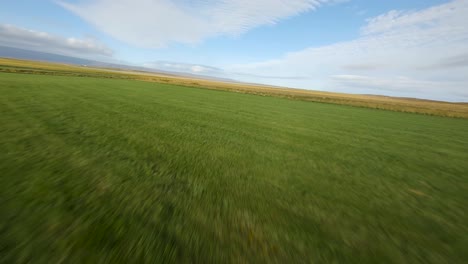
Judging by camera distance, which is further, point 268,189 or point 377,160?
point 377,160

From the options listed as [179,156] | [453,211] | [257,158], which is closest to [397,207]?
[453,211]

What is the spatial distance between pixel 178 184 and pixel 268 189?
90.5 inches

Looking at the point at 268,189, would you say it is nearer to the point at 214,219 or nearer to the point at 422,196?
the point at 214,219

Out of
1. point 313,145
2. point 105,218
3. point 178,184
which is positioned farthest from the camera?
point 313,145

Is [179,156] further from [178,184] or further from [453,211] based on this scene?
[453,211]

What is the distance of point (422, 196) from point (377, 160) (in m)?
3.68

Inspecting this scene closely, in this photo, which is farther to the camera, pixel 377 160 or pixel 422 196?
pixel 377 160

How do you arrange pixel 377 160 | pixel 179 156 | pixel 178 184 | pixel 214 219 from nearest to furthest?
pixel 214 219
pixel 178 184
pixel 179 156
pixel 377 160

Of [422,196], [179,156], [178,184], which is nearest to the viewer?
[178,184]

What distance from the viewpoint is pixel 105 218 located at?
3.56 meters

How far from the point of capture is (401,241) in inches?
156

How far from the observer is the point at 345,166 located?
27.2ft

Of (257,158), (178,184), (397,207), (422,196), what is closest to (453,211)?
(422,196)

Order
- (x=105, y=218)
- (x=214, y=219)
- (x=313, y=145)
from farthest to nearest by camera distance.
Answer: (x=313, y=145), (x=214, y=219), (x=105, y=218)
